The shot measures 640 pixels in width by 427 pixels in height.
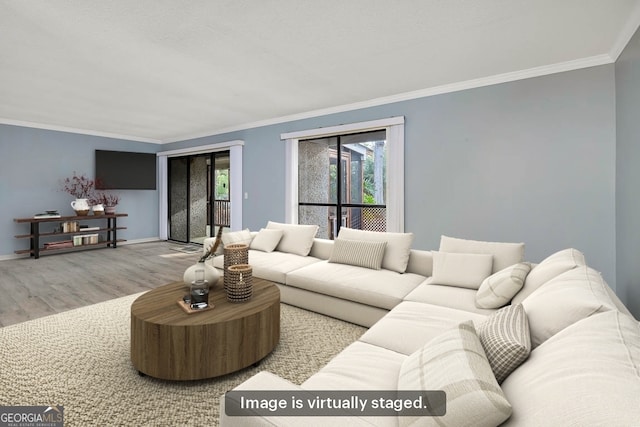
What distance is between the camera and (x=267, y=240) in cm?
413

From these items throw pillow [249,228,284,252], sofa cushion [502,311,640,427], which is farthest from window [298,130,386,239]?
sofa cushion [502,311,640,427]

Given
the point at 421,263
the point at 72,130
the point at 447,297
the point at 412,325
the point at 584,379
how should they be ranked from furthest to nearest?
the point at 72,130
the point at 421,263
the point at 447,297
the point at 412,325
the point at 584,379

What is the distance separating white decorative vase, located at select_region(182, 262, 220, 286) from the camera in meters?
2.41

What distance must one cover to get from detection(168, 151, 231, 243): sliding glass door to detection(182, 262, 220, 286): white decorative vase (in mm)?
4547

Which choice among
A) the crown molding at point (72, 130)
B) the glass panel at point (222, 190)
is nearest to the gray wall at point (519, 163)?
the glass panel at point (222, 190)

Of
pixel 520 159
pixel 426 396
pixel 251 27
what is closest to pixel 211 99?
pixel 251 27

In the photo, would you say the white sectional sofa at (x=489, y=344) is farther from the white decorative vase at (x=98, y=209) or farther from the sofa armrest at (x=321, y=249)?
the white decorative vase at (x=98, y=209)

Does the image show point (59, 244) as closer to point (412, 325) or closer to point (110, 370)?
point (110, 370)

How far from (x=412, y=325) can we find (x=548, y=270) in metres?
0.91

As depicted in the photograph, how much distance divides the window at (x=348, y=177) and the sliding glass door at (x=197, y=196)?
7.09ft

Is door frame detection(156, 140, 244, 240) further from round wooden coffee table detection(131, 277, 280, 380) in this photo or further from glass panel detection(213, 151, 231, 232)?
round wooden coffee table detection(131, 277, 280, 380)

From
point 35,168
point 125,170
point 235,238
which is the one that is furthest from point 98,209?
point 235,238

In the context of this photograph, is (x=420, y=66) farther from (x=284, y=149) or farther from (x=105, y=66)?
(x=105, y=66)

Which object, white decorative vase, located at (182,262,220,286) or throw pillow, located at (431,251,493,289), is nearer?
white decorative vase, located at (182,262,220,286)
